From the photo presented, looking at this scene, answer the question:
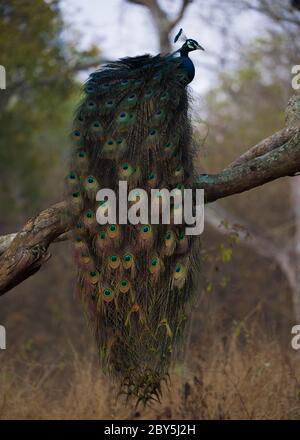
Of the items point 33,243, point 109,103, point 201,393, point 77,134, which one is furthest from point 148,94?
point 201,393

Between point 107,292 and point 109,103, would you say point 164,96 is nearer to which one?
point 109,103

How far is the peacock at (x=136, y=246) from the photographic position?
183 inches

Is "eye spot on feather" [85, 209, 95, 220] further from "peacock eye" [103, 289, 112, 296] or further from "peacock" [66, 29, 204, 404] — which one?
"peacock eye" [103, 289, 112, 296]

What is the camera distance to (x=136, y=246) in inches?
183

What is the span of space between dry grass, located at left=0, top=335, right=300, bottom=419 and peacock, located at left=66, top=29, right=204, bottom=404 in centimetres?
184

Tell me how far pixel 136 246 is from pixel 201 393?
2.50m

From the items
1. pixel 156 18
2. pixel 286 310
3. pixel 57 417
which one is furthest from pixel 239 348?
pixel 156 18

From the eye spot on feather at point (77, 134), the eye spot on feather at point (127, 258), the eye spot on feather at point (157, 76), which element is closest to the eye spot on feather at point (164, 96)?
the eye spot on feather at point (157, 76)

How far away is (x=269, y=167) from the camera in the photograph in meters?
4.79

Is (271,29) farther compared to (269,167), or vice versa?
(271,29)

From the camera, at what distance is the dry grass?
21.6ft

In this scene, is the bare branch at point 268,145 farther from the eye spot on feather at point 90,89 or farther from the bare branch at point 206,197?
the eye spot on feather at point 90,89

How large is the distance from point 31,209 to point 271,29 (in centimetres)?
671

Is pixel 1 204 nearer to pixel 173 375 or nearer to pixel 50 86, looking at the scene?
pixel 50 86
